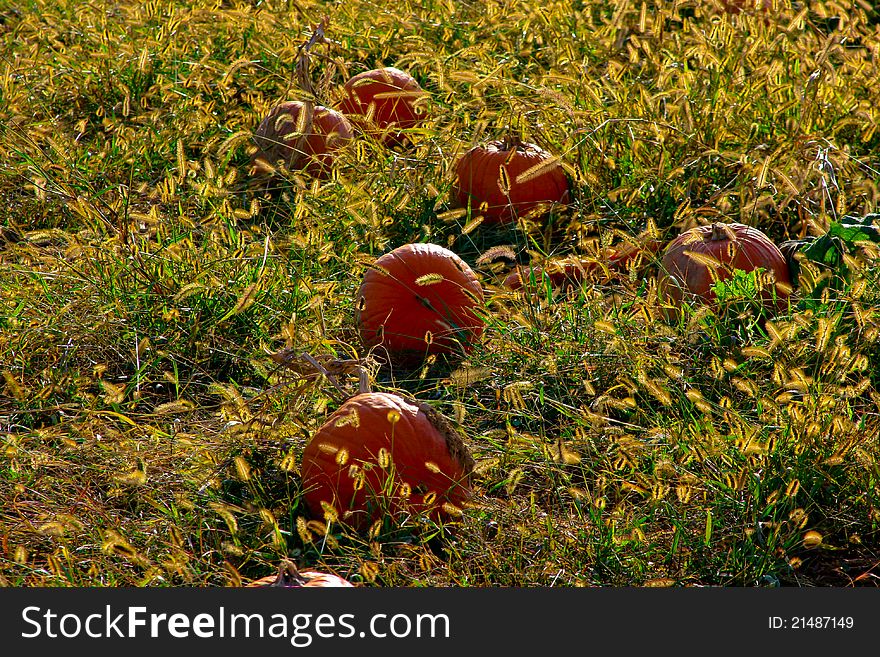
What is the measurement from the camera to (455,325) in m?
3.09

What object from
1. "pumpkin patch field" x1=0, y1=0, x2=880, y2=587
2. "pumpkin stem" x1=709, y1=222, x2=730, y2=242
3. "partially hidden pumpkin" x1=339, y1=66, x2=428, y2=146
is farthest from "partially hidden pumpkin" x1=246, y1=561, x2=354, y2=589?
"partially hidden pumpkin" x1=339, y1=66, x2=428, y2=146

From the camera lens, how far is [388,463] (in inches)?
93.4

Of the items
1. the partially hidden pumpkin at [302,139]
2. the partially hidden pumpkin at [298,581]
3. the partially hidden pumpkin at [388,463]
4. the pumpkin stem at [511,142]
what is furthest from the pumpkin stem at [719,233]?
the partially hidden pumpkin at [298,581]

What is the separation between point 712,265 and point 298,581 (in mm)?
1550

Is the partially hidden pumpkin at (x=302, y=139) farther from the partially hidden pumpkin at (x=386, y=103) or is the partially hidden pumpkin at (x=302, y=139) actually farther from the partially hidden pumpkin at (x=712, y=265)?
the partially hidden pumpkin at (x=712, y=265)

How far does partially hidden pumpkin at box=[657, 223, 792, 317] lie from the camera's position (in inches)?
122

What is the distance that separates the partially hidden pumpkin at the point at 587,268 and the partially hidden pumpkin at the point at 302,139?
0.92 m

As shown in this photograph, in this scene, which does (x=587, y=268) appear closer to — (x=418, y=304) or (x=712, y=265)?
(x=712, y=265)

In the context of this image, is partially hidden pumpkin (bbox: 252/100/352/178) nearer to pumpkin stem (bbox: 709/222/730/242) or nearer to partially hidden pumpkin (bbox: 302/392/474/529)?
pumpkin stem (bbox: 709/222/730/242)

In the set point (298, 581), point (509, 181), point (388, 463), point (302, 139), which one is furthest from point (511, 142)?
point (298, 581)

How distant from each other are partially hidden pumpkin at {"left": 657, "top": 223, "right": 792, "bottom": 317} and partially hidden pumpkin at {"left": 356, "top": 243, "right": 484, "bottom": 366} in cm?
52

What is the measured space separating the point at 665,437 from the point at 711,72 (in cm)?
193

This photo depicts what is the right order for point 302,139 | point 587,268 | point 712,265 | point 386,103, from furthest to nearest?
point 386,103, point 302,139, point 587,268, point 712,265

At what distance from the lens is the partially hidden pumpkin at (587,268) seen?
322cm
